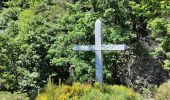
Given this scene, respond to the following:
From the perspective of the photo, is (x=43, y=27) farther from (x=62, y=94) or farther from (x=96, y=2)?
(x=62, y=94)

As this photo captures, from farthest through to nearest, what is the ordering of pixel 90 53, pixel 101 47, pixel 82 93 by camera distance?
pixel 90 53 → pixel 101 47 → pixel 82 93

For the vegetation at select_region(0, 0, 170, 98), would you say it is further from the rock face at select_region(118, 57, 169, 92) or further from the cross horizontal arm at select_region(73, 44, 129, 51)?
the cross horizontal arm at select_region(73, 44, 129, 51)

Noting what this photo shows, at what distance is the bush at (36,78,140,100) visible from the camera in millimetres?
8023

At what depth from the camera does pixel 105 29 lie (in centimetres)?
1302

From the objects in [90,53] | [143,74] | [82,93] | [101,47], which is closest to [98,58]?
[101,47]

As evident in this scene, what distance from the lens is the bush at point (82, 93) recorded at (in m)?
8.02

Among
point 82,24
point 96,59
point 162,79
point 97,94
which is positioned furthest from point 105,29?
point 97,94

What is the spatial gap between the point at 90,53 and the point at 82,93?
4079 mm

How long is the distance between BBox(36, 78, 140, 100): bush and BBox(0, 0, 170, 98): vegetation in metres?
2.77

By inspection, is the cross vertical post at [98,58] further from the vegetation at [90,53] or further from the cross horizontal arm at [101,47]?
the vegetation at [90,53]

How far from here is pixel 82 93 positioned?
883 centimetres

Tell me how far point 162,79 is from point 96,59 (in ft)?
9.50

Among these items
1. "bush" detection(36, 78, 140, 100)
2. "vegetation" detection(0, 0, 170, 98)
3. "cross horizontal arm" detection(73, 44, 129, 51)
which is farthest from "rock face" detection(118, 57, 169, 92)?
"bush" detection(36, 78, 140, 100)

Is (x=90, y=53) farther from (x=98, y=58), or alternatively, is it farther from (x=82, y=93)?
(x=82, y=93)
